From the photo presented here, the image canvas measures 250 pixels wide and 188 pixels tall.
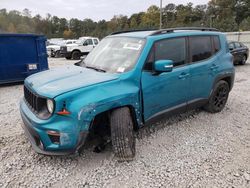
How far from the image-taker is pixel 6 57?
26.4 ft

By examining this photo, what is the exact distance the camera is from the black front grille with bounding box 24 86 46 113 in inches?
118

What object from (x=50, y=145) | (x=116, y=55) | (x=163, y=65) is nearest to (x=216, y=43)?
(x=163, y=65)

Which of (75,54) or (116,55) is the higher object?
(116,55)

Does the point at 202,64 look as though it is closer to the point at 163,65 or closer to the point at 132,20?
the point at 163,65

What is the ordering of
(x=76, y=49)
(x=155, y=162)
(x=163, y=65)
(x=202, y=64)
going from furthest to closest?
(x=76, y=49)
(x=202, y=64)
(x=163, y=65)
(x=155, y=162)

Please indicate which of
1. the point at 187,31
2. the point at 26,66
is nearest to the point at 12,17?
the point at 26,66

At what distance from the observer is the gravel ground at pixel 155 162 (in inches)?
112

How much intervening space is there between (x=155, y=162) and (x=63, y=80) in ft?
5.68

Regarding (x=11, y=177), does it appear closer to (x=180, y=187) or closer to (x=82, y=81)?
(x=82, y=81)

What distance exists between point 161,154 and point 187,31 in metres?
2.33

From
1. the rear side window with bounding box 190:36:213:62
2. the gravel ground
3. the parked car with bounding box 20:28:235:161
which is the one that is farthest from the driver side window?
the gravel ground

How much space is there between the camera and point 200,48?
14.5 feet

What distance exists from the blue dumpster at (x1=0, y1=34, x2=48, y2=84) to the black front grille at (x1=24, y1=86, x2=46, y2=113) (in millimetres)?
5419

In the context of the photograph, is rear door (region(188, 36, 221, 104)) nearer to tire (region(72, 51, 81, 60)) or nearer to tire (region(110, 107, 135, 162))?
tire (region(110, 107, 135, 162))
